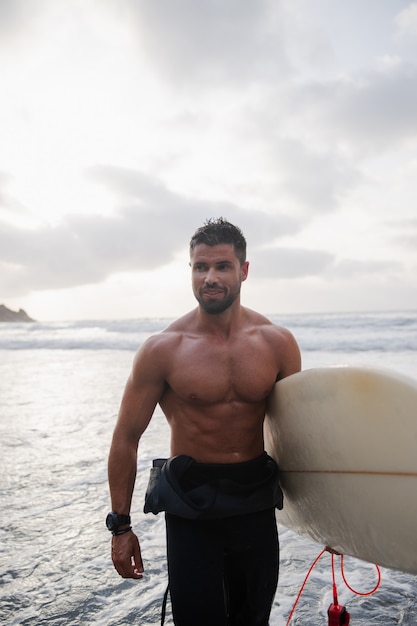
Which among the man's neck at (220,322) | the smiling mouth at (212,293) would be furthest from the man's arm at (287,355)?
the smiling mouth at (212,293)

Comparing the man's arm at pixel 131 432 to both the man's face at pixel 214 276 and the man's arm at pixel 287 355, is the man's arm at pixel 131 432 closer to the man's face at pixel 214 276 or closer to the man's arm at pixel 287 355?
the man's face at pixel 214 276

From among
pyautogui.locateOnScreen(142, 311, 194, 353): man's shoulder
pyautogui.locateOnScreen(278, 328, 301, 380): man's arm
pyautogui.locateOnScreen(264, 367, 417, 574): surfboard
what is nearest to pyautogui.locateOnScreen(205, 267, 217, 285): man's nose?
pyautogui.locateOnScreen(142, 311, 194, 353): man's shoulder

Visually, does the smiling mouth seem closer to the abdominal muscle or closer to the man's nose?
the man's nose

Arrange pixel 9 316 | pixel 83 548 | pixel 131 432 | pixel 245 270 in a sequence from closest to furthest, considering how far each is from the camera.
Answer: pixel 131 432 → pixel 245 270 → pixel 83 548 → pixel 9 316

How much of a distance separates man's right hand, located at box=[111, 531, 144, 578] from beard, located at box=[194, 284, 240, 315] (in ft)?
3.26

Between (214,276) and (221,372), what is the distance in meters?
0.40

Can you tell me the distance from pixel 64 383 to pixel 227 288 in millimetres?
9428

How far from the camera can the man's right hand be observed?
82.4 inches

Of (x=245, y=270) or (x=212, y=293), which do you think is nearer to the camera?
(x=212, y=293)

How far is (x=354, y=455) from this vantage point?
213cm

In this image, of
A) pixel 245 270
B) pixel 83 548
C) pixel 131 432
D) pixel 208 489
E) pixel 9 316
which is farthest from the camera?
pixel 9 316

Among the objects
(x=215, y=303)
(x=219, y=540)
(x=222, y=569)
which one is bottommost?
(x=222, y=569)

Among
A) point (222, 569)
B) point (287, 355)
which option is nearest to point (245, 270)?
point (287, 355)

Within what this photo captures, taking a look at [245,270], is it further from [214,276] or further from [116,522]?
[116,522]
